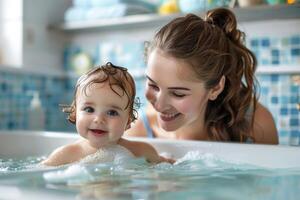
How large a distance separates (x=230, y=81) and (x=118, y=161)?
619mm

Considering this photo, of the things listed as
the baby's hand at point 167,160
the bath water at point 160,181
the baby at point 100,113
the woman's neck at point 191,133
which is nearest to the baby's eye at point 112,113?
the baby at point 100,113

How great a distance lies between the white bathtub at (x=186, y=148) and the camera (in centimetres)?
155

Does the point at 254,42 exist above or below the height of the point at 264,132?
above

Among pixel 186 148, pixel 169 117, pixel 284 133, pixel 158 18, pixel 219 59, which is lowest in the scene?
pixel 284 133

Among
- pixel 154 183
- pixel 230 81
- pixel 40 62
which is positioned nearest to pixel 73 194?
pixel 154 183

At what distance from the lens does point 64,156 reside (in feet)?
4.84

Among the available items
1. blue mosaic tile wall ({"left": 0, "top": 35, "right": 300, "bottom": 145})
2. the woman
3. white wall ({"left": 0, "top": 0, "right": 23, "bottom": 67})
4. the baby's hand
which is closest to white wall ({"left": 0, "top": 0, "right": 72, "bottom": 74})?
white wall ({"left": 0, "top": 0, "right": 23, "bottom": 67})

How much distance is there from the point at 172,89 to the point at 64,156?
A: 17.1 inches

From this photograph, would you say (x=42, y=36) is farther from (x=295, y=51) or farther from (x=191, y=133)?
(x=295, y=51)

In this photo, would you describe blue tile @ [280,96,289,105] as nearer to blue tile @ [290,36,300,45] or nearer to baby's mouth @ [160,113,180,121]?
blue tile @ [290,36,300,45]

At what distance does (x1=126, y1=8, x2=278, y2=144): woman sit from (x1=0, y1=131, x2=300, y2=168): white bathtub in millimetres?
83

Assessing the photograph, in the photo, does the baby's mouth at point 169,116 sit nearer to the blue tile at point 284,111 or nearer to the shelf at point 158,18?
the shelf at point 158,18

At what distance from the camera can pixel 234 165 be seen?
5.02ft

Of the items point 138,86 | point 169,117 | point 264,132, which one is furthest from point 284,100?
point 169,117
